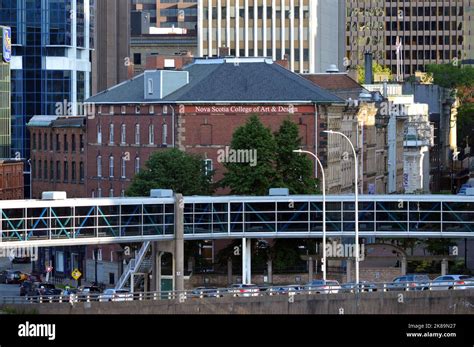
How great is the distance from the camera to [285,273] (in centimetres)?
9525

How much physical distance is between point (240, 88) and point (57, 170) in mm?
18861

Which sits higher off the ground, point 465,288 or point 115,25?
point 115,25

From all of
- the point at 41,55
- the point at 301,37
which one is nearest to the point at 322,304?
the point at 301,37

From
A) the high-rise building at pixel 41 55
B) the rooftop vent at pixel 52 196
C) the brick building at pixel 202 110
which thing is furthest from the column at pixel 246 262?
the high-rise building at pixel 41 55

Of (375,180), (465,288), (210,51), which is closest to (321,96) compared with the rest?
(375,180)

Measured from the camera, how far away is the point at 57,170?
122 meters

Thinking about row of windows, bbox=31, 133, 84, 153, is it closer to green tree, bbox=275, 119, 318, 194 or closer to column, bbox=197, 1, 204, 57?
green tree, bbox=275, 119, 318, 194

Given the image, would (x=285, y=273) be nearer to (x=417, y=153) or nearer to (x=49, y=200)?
(x=49, y=200)

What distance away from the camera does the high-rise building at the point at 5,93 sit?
153 m

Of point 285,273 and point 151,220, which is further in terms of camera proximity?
point 285,273

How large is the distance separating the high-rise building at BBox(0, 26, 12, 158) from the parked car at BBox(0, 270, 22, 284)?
4714cm

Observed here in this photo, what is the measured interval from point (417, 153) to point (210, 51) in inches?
1063

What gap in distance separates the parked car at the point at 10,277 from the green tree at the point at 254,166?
48.9 feet

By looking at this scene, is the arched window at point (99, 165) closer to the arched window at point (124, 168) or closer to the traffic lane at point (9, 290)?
the arched window at point (124, 168)
